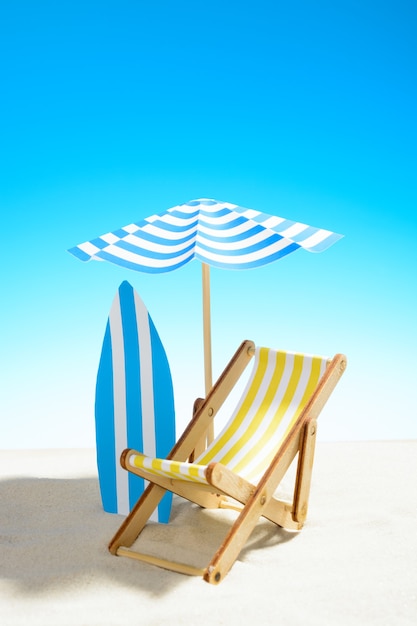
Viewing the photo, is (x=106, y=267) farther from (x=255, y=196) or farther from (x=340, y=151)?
(x=340, y=151)

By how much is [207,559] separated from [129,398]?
3.67 ft

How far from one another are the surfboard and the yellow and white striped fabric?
1.21 ft

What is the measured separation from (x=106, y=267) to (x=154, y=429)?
13.4 ft

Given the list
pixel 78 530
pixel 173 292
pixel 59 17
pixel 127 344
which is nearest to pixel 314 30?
pixel 59 17

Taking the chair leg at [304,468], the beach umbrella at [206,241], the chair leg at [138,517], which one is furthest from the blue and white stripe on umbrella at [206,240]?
the chair leg at [138,517]

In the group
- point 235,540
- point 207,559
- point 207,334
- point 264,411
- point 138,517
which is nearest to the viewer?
point 235,540

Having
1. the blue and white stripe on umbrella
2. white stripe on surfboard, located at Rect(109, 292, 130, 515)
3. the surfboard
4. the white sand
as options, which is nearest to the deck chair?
the white sand

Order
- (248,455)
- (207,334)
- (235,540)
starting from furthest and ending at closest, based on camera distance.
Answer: (207,334), (248,455), (235,540)

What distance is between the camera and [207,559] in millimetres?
3816

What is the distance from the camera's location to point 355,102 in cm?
819

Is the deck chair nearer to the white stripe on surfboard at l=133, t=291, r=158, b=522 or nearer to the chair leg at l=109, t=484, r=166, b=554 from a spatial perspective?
the chair leg at l=109, t=484, r=166, b=554

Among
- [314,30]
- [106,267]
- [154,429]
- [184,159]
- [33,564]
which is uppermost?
[314,30]

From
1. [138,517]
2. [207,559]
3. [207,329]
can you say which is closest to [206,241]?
[207,329]

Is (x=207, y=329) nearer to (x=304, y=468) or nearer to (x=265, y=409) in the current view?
(x=265, y=409)
